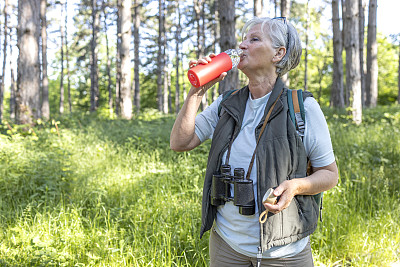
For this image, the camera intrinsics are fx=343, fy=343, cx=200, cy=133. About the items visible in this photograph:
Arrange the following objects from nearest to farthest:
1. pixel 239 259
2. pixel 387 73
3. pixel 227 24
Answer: pixel 239 259 → pixel 227 24 → pixel 387 73

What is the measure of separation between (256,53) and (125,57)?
37.0 ft

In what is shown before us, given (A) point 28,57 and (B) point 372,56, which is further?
(B) point 372,56

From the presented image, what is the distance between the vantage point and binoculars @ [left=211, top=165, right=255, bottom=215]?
5.30 feet

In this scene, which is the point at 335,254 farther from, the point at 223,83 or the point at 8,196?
the point at 223,83

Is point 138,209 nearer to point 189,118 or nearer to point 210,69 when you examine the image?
point 189,118

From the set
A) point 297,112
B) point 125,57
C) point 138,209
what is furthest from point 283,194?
point 125,57

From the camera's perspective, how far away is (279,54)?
1789mm

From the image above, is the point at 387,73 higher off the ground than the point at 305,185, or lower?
higher

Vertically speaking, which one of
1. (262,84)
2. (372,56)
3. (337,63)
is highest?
(372,56)

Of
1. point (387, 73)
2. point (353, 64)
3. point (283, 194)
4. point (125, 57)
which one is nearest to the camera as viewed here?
point (283, 194)

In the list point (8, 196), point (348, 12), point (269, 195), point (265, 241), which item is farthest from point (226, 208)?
point (348, 12)

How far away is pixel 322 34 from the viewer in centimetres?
2789

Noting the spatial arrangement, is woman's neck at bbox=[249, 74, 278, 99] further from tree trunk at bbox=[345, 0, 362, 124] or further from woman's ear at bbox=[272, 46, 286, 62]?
tree trunk at bbox=[345, 0, 362, 124]

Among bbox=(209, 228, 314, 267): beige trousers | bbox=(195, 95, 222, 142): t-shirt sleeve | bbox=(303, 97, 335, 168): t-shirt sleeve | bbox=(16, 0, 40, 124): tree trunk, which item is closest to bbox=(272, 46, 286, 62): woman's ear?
bbox=(303, 97, 335, 168): t-shirt sleeve
